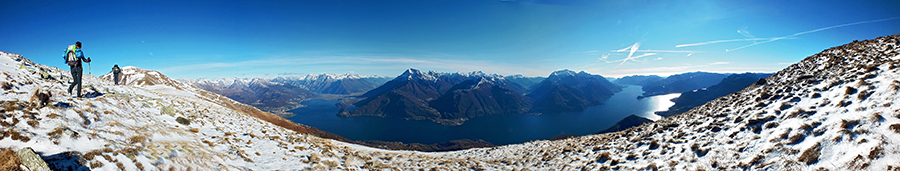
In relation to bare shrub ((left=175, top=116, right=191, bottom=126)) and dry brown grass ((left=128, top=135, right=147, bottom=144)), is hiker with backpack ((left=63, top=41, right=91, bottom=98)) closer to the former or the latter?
bare shrub ((left=175, top=116, right=191, bottom=126))

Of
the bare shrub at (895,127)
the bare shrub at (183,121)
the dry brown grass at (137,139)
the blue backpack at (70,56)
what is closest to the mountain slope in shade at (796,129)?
the bare shrub at (895,127)

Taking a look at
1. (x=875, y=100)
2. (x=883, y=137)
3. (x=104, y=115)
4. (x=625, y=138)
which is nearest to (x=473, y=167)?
(x=625, y=138)

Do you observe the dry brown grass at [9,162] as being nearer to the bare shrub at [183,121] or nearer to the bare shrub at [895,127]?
the bare shrub at [183,121]

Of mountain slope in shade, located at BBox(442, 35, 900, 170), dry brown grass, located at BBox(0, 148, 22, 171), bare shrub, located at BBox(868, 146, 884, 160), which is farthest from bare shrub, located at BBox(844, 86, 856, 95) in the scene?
dry brown grass, located at BBox(0, 148, 22, 171)

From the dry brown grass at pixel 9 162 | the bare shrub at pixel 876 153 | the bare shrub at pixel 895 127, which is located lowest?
the bare shrub at pixel 876 153

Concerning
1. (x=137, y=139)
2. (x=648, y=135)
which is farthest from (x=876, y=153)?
(x=137, y=139)

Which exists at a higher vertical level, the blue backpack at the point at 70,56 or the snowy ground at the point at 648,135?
the blue backpack at the point at 70,56

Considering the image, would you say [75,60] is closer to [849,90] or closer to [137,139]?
[137,139]

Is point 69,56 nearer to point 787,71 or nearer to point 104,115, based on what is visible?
point 104,115
